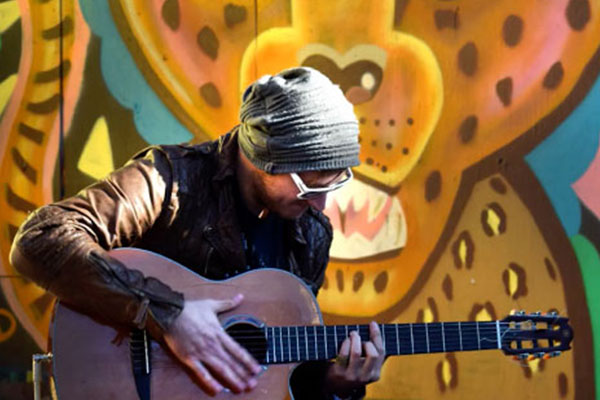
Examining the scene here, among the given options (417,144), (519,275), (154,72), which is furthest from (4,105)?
(519,275)

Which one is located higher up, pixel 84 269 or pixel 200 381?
pixel 84 269

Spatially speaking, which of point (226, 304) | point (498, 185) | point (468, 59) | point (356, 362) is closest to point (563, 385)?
point (498, 185)

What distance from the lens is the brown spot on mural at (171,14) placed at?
4.67 metres

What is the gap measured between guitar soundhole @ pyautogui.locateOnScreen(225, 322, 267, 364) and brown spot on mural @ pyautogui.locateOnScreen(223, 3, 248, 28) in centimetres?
224

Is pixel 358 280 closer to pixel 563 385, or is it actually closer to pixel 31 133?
pixel 563 385

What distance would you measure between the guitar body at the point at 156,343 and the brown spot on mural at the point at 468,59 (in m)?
1.80

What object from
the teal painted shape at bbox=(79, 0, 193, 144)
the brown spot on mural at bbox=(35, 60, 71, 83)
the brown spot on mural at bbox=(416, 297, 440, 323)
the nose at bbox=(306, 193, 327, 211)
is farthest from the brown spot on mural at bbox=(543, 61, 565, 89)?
the brown spot on mural at bbox=(35, 60, 71, 83)

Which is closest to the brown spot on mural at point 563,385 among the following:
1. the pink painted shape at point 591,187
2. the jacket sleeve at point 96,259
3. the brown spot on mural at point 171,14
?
the pink painted shape at point 591,187

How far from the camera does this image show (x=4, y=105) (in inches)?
192

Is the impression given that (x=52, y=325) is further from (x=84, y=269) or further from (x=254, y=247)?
(x=254, y=247)

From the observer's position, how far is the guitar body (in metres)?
2.56

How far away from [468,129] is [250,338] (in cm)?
192

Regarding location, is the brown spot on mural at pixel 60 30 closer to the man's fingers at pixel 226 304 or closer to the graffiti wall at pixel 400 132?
the graffiti wall at pixel 400 132

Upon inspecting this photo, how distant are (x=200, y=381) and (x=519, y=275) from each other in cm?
197
